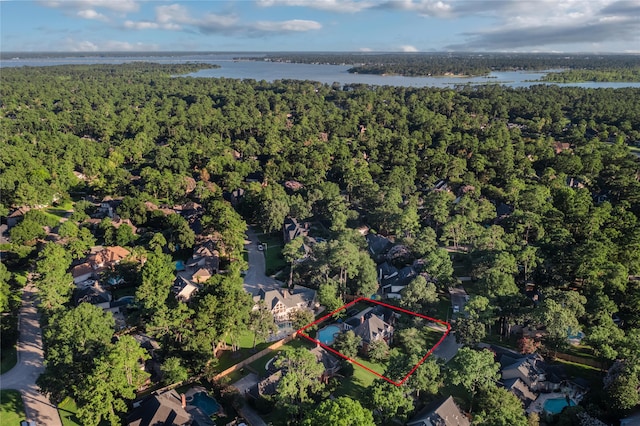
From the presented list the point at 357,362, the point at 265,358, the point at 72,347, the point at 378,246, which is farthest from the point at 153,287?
the point at 378,246

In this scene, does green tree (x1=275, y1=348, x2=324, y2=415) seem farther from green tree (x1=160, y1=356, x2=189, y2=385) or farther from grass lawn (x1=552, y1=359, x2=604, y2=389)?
grass lawn (x1=552, y1=359, x2=604, y2=389)

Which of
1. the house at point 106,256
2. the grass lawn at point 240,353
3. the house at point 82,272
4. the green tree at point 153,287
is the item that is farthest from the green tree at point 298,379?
the house at point 82,272

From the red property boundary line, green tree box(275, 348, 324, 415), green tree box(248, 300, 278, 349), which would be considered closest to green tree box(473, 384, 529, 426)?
the red property boundary line

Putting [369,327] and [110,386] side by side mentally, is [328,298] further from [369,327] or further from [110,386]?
[110,386]

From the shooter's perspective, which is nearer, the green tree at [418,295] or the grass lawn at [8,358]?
the grass lawn at [8,358]

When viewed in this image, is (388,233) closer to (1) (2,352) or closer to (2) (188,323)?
(2) (188,323)

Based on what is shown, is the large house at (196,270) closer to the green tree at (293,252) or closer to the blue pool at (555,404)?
the green tree at (293,252)
